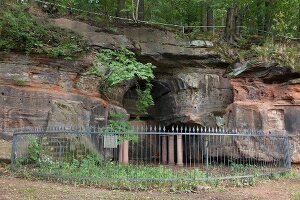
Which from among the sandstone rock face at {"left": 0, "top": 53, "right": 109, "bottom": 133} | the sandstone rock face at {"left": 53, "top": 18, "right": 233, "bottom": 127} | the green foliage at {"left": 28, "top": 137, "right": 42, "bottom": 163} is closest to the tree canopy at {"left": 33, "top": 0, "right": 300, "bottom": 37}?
the sandstone rock face at {"left": 53, "top": 18, "right": 233, "bottom": 127}

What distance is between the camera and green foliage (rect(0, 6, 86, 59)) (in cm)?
1396

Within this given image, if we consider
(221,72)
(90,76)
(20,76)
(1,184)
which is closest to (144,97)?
(90,76)

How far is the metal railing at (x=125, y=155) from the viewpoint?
30.9 ft

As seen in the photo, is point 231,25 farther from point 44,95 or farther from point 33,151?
point 33,151

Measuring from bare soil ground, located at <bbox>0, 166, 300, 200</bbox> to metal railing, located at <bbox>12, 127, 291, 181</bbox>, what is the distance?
1.63ft

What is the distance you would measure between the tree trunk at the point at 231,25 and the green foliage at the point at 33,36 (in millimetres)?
7484

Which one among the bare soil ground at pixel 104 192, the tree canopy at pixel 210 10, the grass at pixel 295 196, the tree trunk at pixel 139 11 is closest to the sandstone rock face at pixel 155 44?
the tree canopy at pixel 210 10

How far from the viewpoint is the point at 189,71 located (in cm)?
1714

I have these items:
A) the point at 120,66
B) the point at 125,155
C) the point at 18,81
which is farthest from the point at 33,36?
the point at 125,155

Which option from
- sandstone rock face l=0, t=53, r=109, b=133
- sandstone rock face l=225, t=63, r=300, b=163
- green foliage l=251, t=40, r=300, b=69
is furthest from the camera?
green foliage l=251, t=40, r=300, b=69

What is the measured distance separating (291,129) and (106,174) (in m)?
8.92

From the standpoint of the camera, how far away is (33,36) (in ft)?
46.9

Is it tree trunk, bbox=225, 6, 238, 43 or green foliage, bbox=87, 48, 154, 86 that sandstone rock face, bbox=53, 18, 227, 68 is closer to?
green foliage, bbox=87, 48, 154, 86

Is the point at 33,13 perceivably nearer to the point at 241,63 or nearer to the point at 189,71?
the point at 189,71
